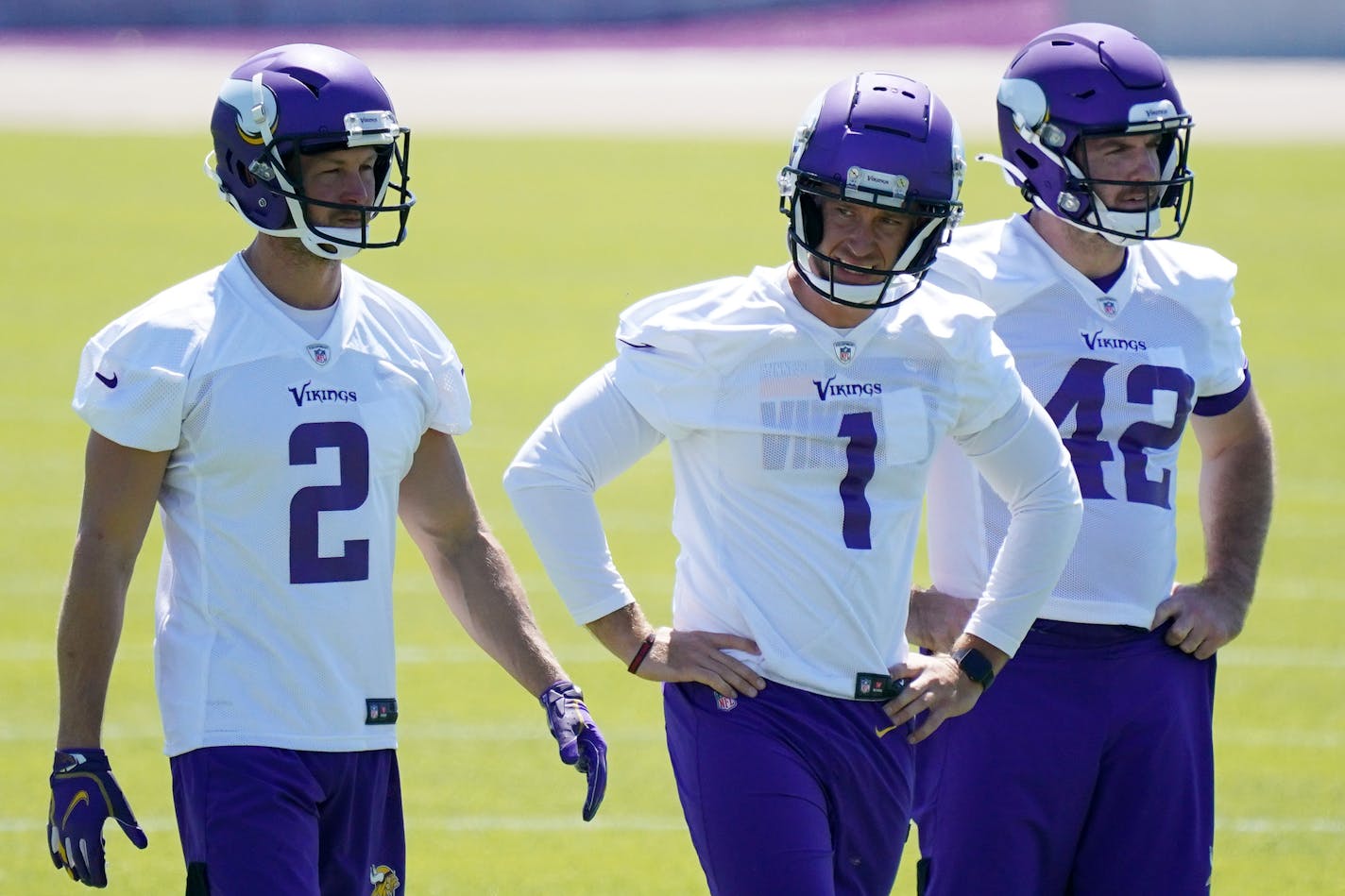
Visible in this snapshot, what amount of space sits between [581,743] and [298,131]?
4.45ft

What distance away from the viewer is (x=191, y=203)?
75.7 ft

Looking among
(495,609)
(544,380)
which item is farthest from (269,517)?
(544,380)

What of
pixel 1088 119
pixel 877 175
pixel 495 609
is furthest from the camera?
pixel 1088 119

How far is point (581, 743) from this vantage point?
170 inches

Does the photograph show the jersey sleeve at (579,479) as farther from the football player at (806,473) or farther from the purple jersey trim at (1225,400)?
the purple jersey trim at (1225,400)

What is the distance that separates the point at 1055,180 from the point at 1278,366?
37.0ft

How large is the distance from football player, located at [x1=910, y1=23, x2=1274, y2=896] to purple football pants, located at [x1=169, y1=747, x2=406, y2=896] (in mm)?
1238

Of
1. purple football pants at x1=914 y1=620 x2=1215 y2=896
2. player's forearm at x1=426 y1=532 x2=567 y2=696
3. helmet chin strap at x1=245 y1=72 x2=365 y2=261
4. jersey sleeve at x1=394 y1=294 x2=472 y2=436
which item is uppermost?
helmet chin strap at x1=245 y1=72 x2=365 y2=261

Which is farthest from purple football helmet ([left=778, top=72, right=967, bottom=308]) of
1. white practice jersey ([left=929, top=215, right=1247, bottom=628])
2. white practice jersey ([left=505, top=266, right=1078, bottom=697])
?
white practice jersey ([left=929, top=215, right=1247, bottom=628])

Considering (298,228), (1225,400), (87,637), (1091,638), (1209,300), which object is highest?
(298,228)

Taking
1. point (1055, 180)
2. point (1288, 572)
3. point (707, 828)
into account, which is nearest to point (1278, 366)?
point (1288, 572)

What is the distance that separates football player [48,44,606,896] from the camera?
13.1ft

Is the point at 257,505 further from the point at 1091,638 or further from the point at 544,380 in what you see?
the point at 544,380

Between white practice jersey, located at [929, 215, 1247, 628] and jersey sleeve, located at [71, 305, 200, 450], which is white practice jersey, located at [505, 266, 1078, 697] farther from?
jersey sleeve, located at [71, 305, 200, 450]
